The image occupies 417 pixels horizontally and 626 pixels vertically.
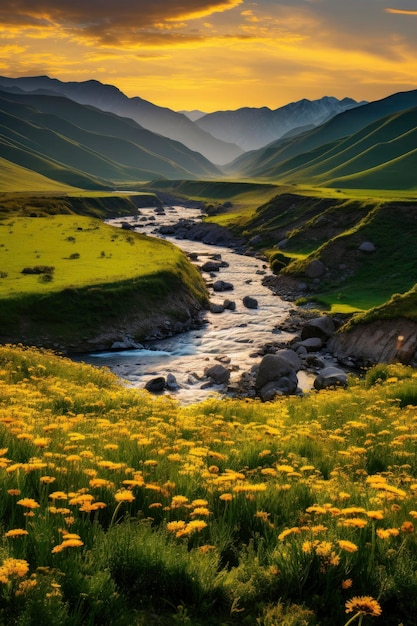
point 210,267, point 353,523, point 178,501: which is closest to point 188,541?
point 178,501

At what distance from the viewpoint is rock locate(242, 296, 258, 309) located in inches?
2249

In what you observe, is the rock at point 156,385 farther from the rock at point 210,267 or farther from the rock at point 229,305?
the rock at point 210,267

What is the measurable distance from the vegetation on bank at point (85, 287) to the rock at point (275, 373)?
15608 millimetres

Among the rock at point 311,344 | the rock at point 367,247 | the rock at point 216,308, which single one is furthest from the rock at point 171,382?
the rock at point 367,247

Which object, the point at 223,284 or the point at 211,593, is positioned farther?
the point at 223,284

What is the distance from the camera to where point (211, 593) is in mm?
5746

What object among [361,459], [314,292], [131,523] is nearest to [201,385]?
[361,459]

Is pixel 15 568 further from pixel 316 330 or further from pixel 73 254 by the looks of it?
pixel 73 254

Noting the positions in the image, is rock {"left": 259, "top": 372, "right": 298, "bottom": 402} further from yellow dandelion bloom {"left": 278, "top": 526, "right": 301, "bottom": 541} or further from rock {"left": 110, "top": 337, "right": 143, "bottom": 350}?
yellow dandelion bloom {"left": 278, "top": 526, "right": 301, "bottom": 541}

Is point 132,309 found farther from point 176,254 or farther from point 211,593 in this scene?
point 211,593

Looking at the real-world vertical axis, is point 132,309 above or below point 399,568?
below

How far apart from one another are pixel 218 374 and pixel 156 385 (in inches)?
167

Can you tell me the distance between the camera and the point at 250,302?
57406 millimetres

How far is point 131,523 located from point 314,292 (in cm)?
5834
